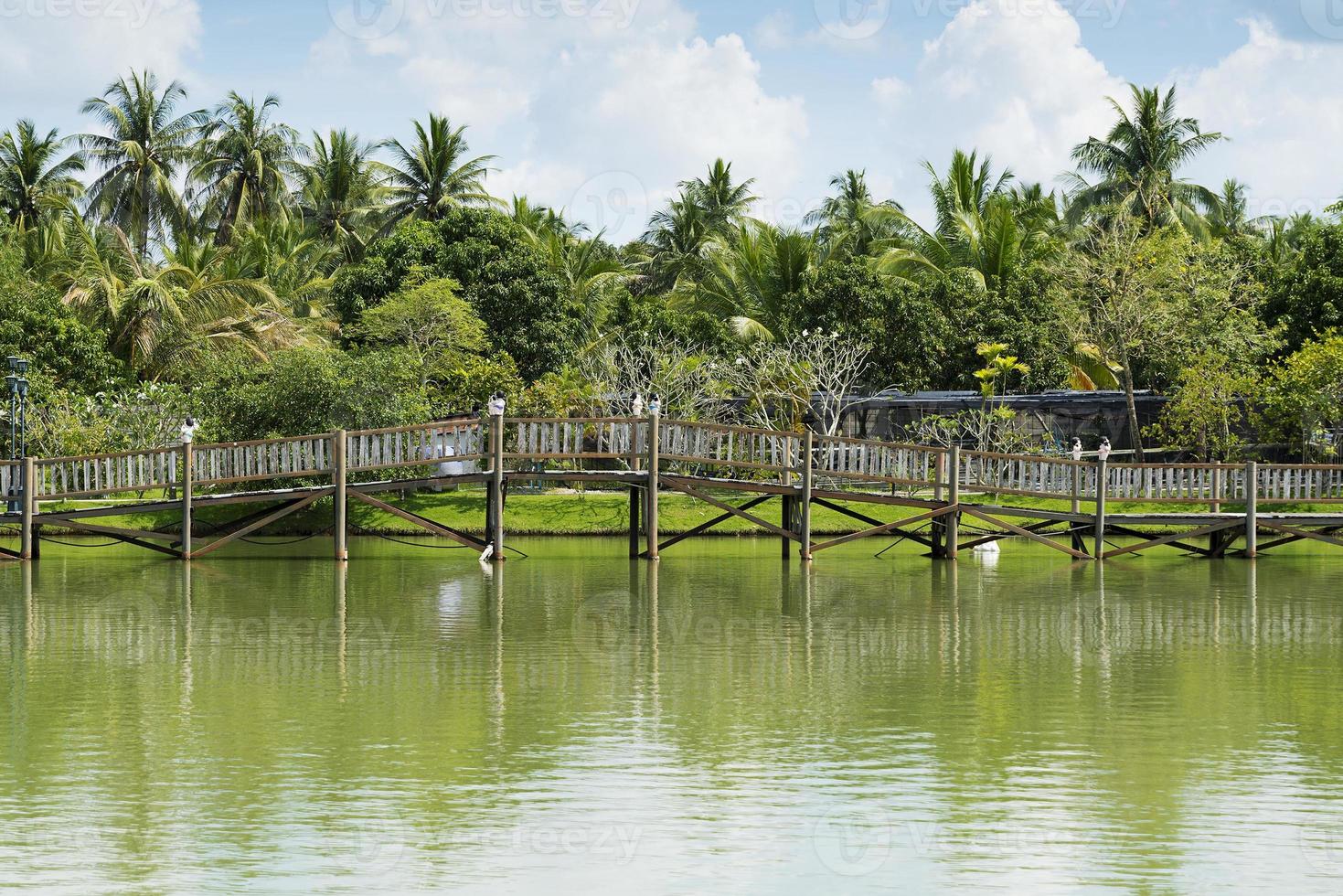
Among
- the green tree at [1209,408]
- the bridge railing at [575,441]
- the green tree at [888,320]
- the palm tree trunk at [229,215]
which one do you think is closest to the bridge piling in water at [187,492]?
the bridge railing at [575,441]

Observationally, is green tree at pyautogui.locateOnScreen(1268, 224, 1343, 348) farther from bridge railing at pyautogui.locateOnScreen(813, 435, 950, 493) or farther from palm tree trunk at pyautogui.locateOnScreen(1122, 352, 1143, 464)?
bridge railing at pyautogui.locateOnScreen(813, 435, 950, 493)

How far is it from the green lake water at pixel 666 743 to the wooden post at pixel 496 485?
5.40m

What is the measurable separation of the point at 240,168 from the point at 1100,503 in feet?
117

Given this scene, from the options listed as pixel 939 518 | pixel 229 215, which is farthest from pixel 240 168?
pixel 939 518

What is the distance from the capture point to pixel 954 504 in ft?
92.2

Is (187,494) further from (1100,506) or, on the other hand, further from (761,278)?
(761,278)

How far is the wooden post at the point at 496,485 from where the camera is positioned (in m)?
27.5

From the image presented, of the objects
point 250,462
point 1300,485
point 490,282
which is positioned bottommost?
point 1300,485

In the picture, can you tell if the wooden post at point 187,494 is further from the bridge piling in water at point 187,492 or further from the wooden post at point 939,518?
the wooden post at point 939,518

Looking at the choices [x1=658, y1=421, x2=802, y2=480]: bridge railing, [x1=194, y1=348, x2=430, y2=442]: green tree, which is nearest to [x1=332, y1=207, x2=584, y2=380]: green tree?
[x1=194, y1=348, x2=430, y2=442]: green tree

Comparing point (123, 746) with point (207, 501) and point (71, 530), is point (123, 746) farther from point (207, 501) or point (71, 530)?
point (71, 530)

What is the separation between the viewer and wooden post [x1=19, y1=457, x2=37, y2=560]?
27328mm

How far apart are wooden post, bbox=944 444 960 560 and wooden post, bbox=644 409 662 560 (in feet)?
16.6

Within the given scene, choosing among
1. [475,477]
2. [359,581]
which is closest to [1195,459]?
[475,477]
